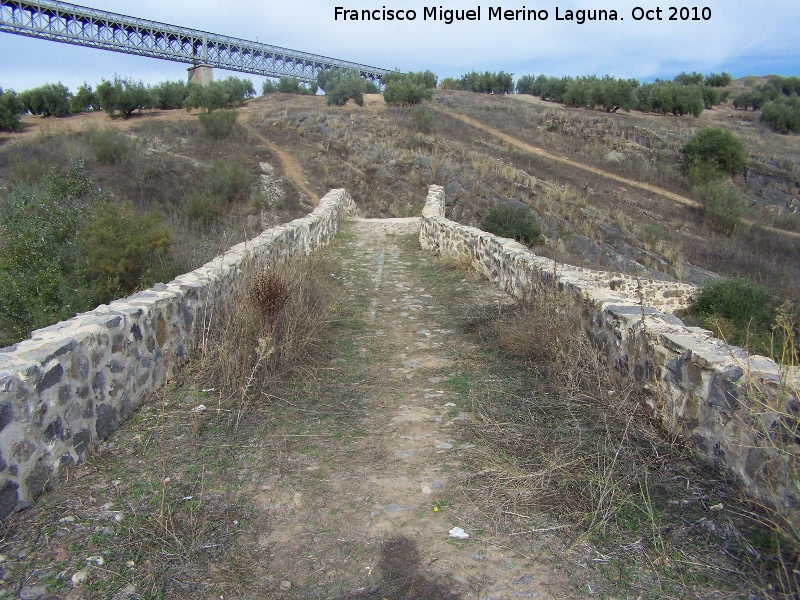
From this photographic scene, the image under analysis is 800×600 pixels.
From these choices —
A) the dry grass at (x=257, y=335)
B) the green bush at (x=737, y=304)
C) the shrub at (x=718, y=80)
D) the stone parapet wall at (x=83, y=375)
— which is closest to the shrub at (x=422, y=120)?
the green bush at (x=737, y=304)

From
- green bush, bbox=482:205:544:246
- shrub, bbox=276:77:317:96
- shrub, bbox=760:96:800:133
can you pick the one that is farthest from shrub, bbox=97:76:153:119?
shrub, bbox=760:96:800:133

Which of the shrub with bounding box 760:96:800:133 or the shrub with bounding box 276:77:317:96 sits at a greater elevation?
the shrub with bounding box 276:77:317:96

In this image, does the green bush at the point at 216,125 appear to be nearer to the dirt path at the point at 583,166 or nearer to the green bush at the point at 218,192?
the green bush at the point at 218,192

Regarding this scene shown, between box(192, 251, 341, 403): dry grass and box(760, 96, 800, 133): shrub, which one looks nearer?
box(192, 251, 341, 403): dry grass

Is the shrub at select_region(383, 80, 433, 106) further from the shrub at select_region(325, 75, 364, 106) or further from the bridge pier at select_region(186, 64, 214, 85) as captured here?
the bridge pier at select_region(186, 64, 214, 85)

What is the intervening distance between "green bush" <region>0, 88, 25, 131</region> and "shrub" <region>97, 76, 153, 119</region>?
409 cm

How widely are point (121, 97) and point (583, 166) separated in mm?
26214

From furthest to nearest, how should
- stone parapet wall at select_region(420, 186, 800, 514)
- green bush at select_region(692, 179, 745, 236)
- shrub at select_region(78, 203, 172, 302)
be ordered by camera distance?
green bush at select_region(692, 179, 745, 236) → shrub at select_region(78, 203, 172, 302) → stone parapet wall at select_region(420, 186, 800, 514)

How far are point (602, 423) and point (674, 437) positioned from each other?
446 mm

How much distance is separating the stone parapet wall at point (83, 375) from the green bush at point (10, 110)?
3168cm

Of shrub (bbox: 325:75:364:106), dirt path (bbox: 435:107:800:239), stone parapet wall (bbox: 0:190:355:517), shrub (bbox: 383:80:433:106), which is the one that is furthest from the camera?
shrub (bbox: 325:75:364:106)

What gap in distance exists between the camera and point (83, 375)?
10.9 feet

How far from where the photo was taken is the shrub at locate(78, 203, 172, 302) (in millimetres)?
8867

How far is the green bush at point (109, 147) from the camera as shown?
21938 mm
